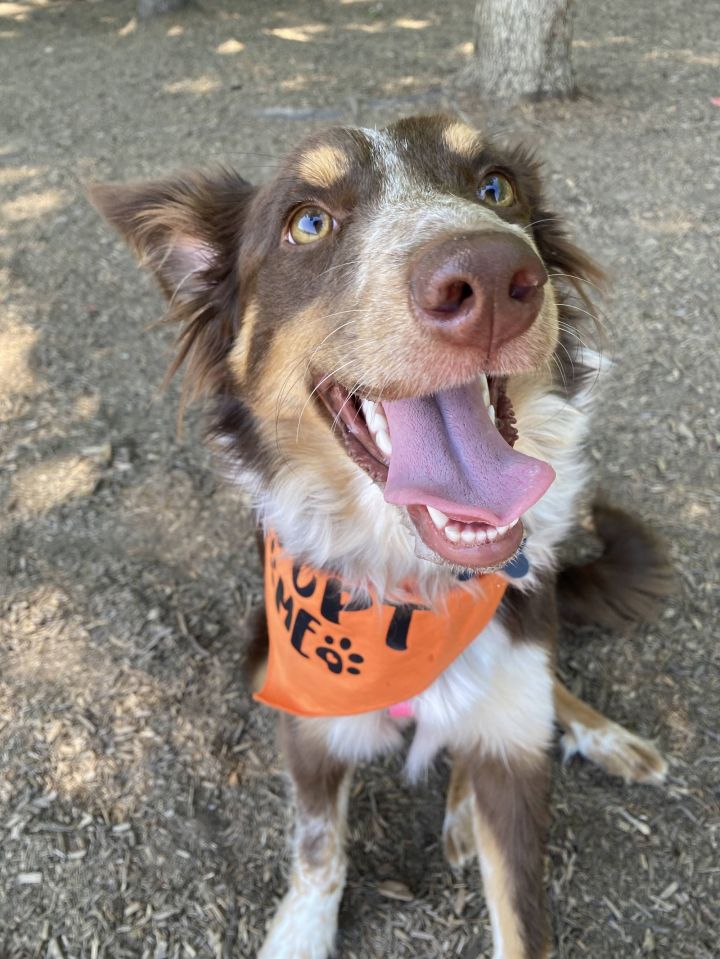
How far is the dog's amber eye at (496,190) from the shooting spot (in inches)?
86.3

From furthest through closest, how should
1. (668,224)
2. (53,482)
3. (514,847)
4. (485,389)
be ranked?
(668,224) → (53,482) → (514,847) → (485,389)

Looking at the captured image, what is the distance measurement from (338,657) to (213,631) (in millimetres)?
1112

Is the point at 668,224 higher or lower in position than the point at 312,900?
higher

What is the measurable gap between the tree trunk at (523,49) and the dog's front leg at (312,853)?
19.6 ft

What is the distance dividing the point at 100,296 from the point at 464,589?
151 inches

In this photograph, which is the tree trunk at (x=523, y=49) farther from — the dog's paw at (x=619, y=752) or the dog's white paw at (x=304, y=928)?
the dog's white paw at (x=304, y=928)

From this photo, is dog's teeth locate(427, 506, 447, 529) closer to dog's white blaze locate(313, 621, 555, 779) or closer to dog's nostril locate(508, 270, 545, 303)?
dog's nostril locate(508, 270, 545, 303)

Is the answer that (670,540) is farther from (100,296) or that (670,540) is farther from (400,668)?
(100,296)

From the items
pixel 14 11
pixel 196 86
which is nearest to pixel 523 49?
pixel 196 86

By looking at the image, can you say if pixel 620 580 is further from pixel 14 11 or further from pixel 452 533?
pixel 14 11

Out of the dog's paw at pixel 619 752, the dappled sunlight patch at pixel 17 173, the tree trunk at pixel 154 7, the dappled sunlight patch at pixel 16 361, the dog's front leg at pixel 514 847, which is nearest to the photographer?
the dog's front leg at pixel 514 847

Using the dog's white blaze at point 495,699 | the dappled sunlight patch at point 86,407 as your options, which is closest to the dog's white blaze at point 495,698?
the dog's white blaze at point 495,699

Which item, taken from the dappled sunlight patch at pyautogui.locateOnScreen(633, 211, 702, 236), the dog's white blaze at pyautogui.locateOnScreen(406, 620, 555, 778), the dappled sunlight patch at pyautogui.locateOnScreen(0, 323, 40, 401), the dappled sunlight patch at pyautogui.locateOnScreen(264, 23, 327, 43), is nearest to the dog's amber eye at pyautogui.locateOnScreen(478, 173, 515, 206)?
the dog's white blaze at pyautogui.locateOnScreen(406, 620, 555, 778)

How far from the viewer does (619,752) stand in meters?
2.78
